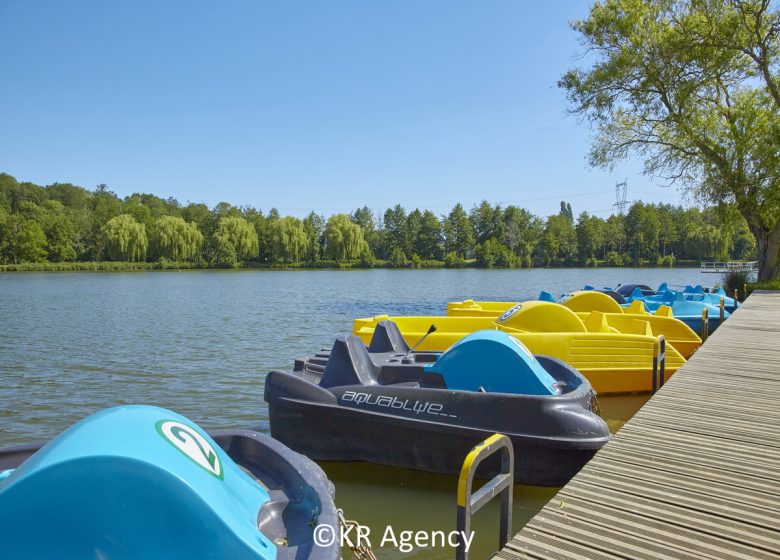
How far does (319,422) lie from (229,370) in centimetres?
713

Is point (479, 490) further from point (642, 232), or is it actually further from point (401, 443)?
point (642, 232)

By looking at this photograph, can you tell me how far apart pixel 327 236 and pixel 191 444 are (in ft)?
267

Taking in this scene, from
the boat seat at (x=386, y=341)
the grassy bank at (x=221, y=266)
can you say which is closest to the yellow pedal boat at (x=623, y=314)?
the boat seat at (x=386, y=341)

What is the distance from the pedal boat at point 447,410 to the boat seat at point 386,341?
137 cm

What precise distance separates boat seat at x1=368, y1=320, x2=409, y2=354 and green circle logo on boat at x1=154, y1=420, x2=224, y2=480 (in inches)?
232

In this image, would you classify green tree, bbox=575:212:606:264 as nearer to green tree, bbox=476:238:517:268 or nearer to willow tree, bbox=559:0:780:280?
green tree, bbox=476:238:517:268

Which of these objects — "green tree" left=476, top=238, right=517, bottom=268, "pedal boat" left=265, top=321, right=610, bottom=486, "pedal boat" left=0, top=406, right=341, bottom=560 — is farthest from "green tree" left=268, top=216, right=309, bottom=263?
"pedal boat" left=0, top=406, right=341, bottom=560

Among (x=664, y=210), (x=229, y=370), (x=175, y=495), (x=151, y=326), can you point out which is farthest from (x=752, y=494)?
(x=664, y=210)

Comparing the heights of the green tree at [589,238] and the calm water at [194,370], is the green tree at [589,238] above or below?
above

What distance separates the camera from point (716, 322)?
16109 mm

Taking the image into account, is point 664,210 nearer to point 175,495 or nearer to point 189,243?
point 189,243

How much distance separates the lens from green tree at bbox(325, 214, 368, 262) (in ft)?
271

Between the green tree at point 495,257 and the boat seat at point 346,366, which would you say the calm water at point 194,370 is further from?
A: the green tree at point 495,257

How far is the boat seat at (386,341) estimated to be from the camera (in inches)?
345
